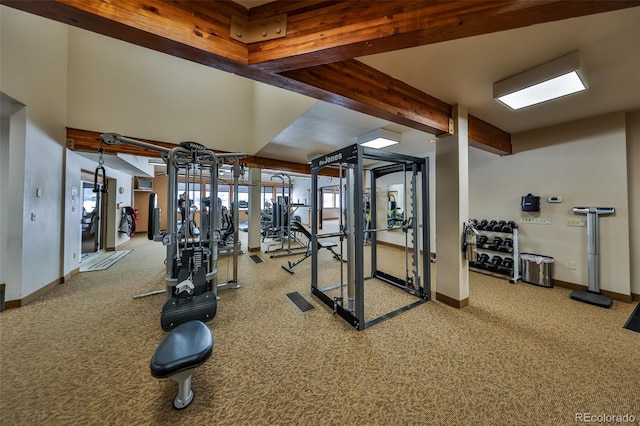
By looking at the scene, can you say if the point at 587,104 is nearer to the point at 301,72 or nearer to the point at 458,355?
the point at 458,355

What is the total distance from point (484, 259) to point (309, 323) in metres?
3.93

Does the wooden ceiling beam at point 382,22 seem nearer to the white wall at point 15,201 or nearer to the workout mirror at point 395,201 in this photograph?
the white wall at point 15,201

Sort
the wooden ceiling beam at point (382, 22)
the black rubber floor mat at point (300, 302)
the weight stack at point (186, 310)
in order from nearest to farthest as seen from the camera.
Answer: the wooden ceiling beam at point (382, 22), the weight stack at point (186, 310), the black rubber floor mat at point (300, 302)

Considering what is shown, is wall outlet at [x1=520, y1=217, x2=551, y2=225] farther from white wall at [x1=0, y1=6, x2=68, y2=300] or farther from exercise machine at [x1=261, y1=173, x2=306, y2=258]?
white wall at [x1=0, y1=6, x2=68, y2=300]

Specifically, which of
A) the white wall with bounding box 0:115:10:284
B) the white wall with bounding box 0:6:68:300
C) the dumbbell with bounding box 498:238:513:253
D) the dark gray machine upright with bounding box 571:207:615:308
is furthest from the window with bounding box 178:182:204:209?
the dark gray machine upright with bounding box 571:207:615:308

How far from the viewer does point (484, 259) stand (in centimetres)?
443

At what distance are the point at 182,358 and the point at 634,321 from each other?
15.9ft

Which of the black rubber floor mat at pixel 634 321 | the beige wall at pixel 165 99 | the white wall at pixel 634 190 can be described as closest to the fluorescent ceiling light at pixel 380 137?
the beige wall at pixel 165 99

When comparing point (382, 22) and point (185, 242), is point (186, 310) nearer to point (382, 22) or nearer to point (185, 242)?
point (185, 242)

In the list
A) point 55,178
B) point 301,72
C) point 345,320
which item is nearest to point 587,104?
point 301,72

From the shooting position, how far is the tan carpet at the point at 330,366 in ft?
4.94

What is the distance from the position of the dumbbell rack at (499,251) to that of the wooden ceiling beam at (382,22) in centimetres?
391

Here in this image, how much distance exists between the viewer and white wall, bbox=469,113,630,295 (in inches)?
126

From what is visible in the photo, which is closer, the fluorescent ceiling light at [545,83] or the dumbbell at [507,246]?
the fluorescent ceiling light at [545,83]
